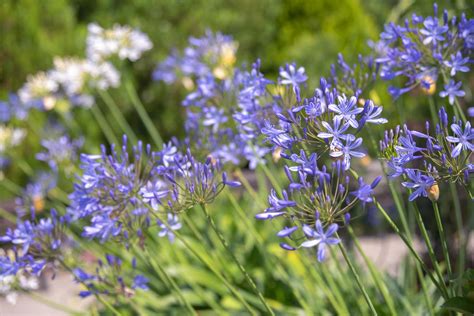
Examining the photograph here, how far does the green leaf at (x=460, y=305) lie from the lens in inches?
59.2

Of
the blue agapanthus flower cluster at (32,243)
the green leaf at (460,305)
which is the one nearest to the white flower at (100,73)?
the blue agapanthus flower cluster at (32,243)

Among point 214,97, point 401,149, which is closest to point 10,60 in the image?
point 214,97

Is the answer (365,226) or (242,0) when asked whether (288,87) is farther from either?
(242,0)

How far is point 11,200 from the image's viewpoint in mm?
7844

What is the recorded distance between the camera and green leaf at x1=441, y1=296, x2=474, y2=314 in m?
1.50

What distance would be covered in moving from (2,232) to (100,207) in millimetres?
5971

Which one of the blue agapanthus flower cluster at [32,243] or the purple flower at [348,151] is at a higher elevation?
the blue agapanthus flower cluster at [32,243]

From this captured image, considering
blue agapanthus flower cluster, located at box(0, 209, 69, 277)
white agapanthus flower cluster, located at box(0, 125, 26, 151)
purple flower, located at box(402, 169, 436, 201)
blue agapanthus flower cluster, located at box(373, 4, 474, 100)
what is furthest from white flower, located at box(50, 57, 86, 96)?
purple flower, located at box(402, 169, 436, 201)

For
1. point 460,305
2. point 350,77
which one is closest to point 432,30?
point 350,77

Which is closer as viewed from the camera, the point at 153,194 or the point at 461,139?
the point at 461,139

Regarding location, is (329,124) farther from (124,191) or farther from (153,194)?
(124,191)

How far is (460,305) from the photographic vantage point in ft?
4.98

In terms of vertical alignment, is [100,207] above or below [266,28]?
below

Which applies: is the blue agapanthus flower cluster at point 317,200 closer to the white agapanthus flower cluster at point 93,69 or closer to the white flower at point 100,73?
the white agapanthus flower cluster at point 93,69
